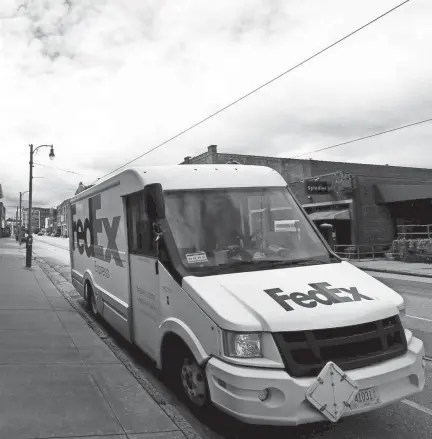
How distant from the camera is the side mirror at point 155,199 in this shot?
167 inches

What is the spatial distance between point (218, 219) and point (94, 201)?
3835mm

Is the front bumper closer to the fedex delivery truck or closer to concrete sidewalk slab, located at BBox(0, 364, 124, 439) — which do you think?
the fedex delivery truck

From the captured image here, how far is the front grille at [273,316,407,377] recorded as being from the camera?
3.29 meters

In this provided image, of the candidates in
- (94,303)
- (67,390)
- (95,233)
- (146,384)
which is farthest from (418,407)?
(94,303)

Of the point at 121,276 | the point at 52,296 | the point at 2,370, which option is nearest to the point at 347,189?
the point at 52,296

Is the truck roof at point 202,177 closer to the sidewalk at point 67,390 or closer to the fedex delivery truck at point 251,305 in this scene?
the fedex delivery truck at point 251,305

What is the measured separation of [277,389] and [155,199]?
207 cm

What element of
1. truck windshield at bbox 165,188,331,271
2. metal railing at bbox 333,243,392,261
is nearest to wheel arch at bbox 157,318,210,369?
truck windshield at bbox 165,188,331,271

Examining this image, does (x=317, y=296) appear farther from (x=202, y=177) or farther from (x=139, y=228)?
(x=139, y=228)

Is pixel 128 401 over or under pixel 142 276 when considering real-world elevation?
under

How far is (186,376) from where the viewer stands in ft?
13.7

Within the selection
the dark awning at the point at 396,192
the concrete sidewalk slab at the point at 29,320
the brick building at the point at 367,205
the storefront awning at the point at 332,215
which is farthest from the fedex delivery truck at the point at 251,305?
the dark awning at the point at 396,192

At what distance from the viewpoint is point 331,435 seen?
3.80 metres

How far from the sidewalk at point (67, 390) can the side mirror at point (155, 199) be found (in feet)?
6.11
